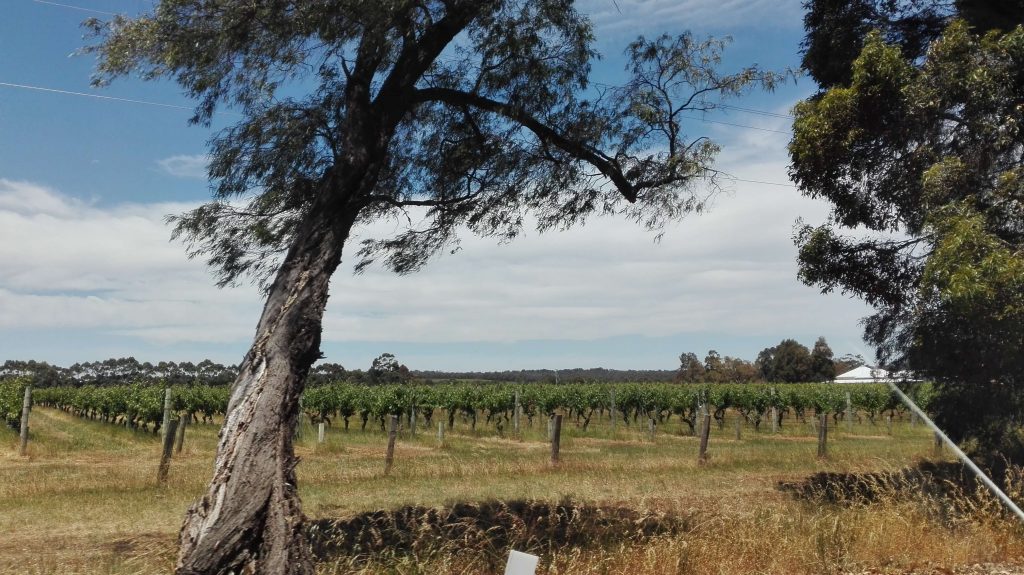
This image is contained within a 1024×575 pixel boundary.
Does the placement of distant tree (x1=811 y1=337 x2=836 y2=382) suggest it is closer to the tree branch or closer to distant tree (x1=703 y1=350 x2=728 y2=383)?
distant tree (x1=703 y1=350 x2=728 y2=383)

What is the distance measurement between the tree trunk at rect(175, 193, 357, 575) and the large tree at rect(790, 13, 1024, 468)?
6860mm

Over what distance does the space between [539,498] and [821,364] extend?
9894 cm

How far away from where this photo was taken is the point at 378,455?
2239 centimetres

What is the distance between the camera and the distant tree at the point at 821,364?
102m

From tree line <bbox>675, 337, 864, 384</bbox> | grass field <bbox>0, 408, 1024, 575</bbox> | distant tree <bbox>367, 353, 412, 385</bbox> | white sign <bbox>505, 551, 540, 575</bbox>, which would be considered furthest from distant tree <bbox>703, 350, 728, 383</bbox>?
white sign <bbox>505, 551, 540, 575</bbox>

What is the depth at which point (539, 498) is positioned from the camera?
12.7m

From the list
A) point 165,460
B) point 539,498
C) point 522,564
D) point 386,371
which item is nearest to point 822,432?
point 539,498

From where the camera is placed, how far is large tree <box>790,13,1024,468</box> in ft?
28.7

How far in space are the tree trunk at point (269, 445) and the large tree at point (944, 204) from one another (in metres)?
6.86

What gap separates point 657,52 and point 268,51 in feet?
15.0

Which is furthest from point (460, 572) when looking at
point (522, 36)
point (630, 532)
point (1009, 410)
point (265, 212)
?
point (1009, 410)

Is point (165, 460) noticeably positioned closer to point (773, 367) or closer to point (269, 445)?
point (269, 445)

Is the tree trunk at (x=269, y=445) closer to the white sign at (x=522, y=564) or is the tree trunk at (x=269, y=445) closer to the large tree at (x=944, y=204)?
the white sign at (x=522, y=564)

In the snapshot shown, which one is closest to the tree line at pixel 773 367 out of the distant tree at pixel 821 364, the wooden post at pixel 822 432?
the distant tree at pixel 821 364
